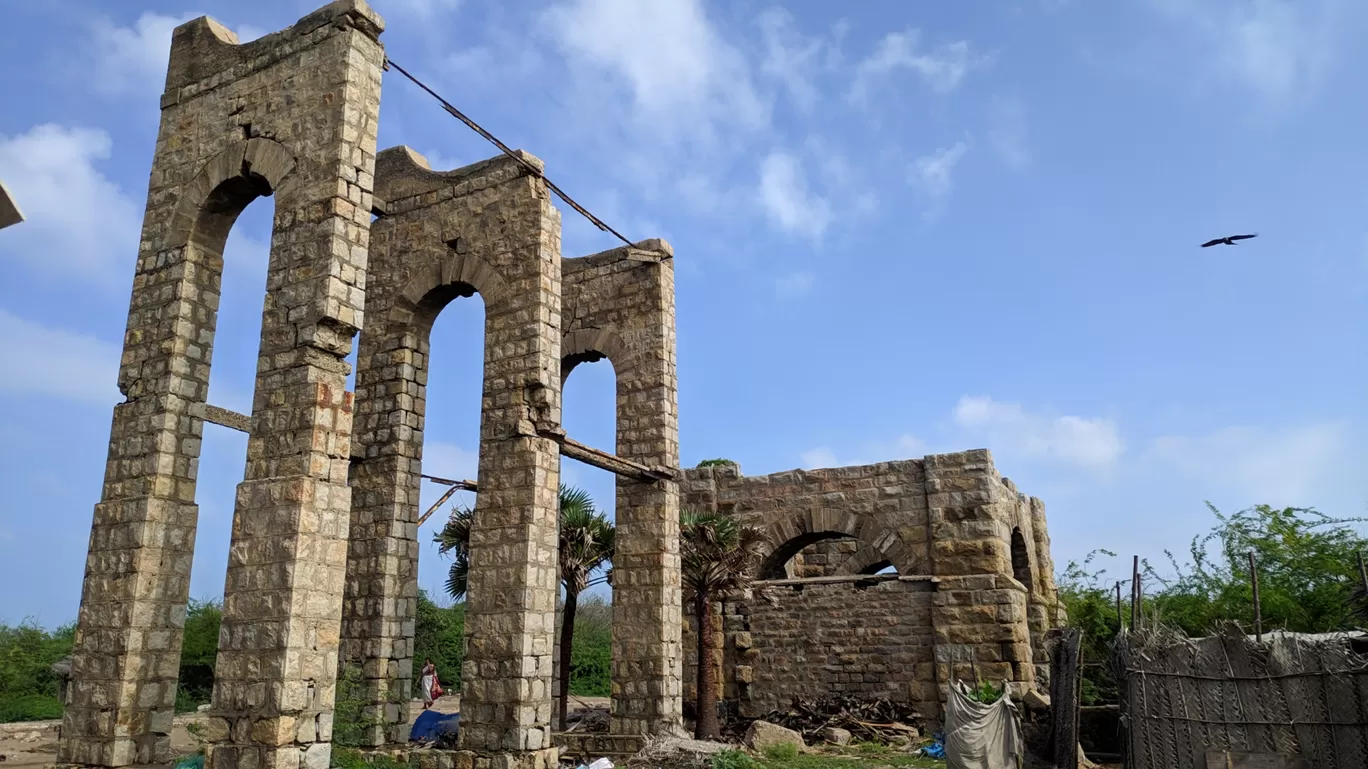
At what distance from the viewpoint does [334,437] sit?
8.81 metres

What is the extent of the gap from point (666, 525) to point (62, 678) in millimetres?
17353

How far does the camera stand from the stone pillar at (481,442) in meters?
11.2

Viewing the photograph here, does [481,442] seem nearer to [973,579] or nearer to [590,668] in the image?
[973,579]

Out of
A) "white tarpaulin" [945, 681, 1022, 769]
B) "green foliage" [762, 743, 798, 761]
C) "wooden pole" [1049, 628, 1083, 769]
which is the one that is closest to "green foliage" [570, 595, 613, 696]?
"green foliage" [762, 743, 798, 761]

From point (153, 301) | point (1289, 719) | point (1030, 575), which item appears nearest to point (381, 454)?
point (153, 301)

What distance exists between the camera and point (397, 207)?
14.4 metres

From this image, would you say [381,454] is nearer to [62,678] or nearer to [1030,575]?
[1030,575]

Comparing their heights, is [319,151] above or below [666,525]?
above

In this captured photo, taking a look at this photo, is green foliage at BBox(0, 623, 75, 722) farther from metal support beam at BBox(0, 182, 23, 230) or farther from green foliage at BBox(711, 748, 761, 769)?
metal support beam at BBox(0, 182, 23, 230)

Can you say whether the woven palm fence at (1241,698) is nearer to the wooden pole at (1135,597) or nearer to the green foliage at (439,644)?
the wooden pole at (1135,597)

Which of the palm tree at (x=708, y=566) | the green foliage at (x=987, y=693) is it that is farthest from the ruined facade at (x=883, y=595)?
the palm tree at (x=708, y=566)

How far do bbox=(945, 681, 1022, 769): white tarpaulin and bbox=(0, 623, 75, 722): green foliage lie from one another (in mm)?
18160

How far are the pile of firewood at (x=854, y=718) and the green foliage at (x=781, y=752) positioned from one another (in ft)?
6.00

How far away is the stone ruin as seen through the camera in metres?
8.59
